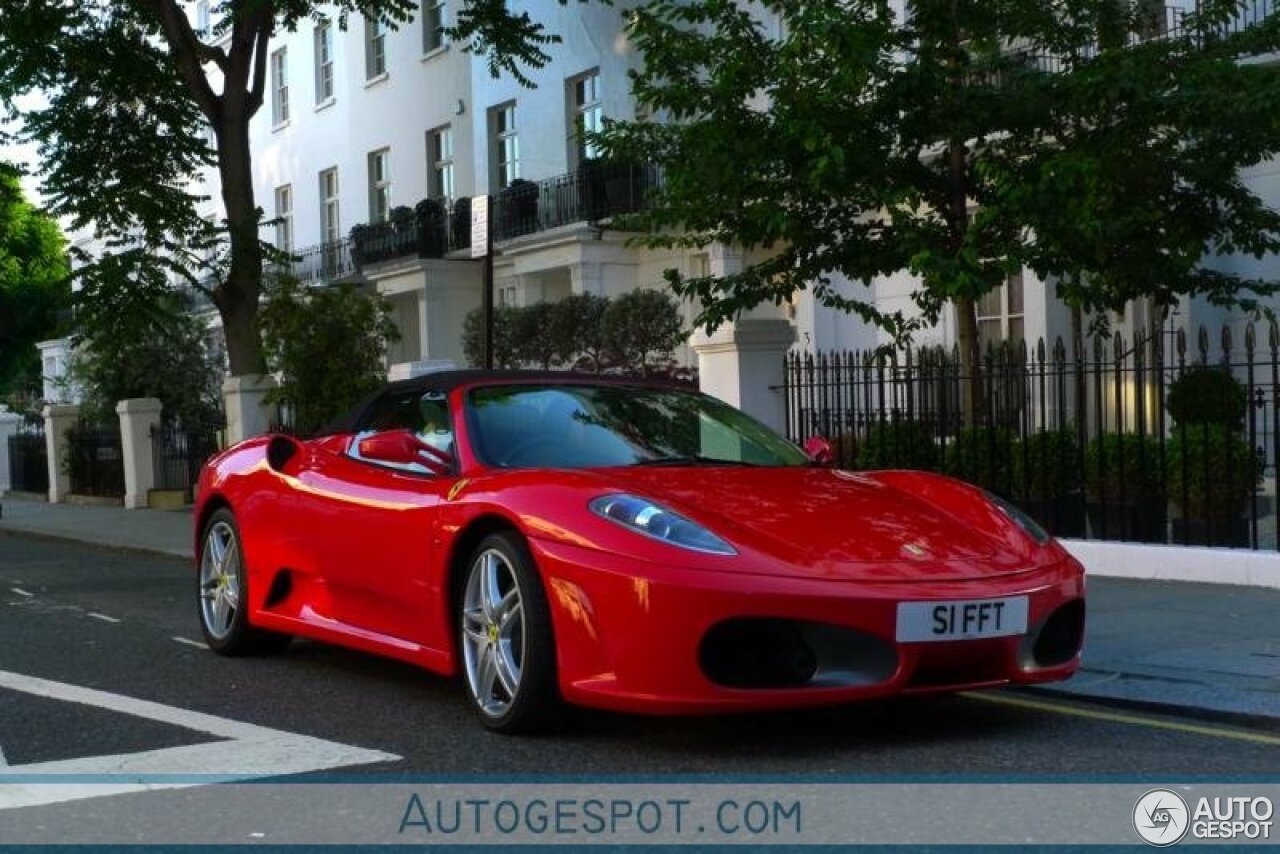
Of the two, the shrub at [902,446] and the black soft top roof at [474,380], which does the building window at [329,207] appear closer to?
the shrub at [902,446]

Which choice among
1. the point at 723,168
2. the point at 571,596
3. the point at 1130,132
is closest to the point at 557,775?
the point at 571,596

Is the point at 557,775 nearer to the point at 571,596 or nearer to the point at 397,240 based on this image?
the point at 571,596

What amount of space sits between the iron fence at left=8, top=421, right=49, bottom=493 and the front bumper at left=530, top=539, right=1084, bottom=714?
2786cm

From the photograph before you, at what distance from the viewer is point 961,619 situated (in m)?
5.88

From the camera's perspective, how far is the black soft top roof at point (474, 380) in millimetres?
7410

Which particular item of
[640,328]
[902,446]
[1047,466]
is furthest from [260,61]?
[1047,466]

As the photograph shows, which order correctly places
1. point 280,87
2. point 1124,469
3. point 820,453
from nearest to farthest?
point 820,453
point 1124,469
point 280,87

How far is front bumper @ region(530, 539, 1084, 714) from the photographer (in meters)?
5.66

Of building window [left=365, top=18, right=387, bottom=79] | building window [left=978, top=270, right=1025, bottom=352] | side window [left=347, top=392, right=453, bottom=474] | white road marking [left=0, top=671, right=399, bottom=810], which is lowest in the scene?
white road marking [left=0, top=671, right=399, bottom=810]

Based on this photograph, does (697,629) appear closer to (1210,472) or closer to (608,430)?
(608,430)

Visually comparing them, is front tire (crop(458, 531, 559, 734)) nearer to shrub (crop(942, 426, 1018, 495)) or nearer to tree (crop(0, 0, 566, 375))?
shrub (crop(942, 426, 1018, 495))

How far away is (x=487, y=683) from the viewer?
6.40 metres

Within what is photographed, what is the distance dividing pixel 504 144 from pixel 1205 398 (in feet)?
64.6

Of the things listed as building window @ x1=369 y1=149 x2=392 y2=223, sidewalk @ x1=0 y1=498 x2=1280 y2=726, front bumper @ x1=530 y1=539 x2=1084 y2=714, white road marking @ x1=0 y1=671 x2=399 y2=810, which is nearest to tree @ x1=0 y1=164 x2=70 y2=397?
building window @ x1=369 y1=149 x2=392 y2=223
